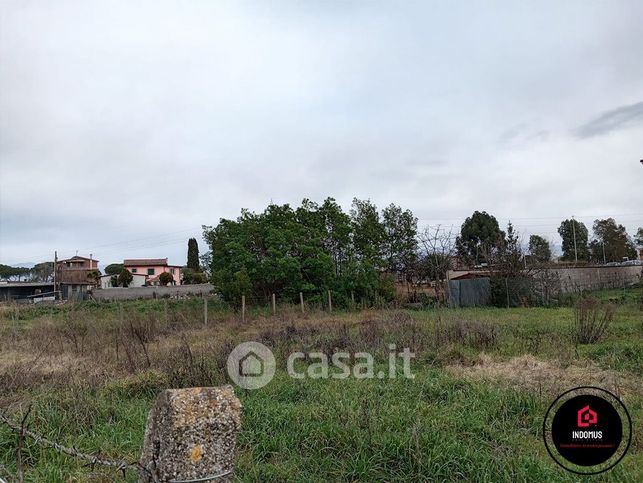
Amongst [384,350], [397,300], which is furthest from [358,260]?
[384,350]

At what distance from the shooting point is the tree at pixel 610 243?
52.6m

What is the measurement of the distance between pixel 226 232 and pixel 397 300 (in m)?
8.86

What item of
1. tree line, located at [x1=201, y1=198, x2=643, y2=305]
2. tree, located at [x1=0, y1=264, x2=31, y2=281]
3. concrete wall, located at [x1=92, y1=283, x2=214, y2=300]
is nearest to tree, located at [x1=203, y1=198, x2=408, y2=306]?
tree line, located at [x1=201, y1=198, x2=643, y2=305]

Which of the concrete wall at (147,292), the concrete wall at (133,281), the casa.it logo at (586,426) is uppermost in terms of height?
the concrete wall at (133,281)

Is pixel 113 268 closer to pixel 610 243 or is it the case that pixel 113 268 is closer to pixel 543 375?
pixel 610 243

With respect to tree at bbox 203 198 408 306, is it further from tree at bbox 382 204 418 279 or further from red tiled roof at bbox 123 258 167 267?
red tiled roof at bbox 123 258 167 267

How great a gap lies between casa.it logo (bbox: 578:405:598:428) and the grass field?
46.3 inches

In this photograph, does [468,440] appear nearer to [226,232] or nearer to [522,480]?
[522,480]

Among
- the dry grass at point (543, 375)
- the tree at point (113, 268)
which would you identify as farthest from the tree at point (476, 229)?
the tree at point (113, 268)

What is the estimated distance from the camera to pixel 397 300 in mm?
20594

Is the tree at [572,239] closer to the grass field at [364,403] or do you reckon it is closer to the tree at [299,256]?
the tree at [299,256]

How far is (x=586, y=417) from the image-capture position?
185 cm

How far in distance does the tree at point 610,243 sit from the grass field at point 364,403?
5191 cm

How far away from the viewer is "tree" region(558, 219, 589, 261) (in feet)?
184
